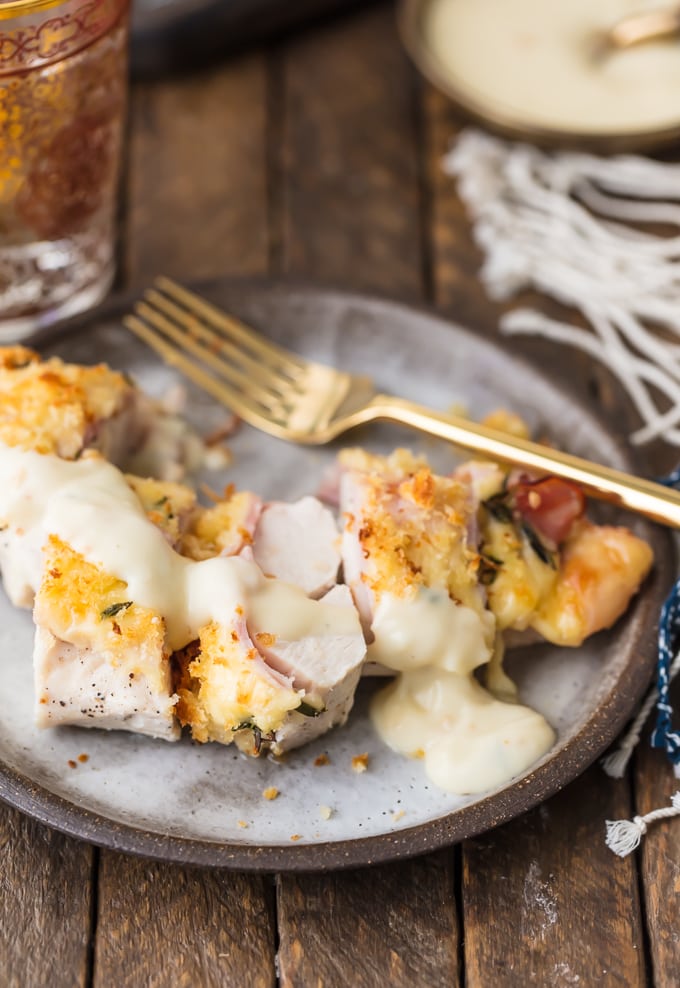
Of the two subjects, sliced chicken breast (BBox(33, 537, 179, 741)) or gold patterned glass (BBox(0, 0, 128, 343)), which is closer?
sliced chicken breast (BBox(33, 537, 179, 741))

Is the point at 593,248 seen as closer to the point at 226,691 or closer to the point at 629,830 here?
the point at 629,830

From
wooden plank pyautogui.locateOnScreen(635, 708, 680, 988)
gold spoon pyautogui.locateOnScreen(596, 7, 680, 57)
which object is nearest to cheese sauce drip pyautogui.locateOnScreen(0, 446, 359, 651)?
wooden plank pyautogui.locateOnScreen(635, 708, 680, 988)

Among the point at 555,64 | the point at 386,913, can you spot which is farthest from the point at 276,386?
the point at 555,64

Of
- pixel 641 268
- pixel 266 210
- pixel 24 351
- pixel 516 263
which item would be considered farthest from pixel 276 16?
pixel 24 351

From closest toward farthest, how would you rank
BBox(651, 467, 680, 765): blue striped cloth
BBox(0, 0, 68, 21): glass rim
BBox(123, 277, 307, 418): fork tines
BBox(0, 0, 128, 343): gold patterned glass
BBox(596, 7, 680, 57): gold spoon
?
BBox(651, 467, 680, 765): blue striped cloth, BBox(0, 0, 68, 21): glass rim, BBox(0, 0, 128, 343): gold patterned glass, BBox(123, 277, 307, 418): fork tines, BBox(596, 7, 680, 57): gold spoon

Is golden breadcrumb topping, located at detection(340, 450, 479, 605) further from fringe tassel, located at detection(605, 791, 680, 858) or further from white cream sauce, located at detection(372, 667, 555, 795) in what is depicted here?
fringe tassel, located at detection(605, 791, 680, 858)

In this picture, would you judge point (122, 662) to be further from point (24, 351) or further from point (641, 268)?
point (641, 268)
